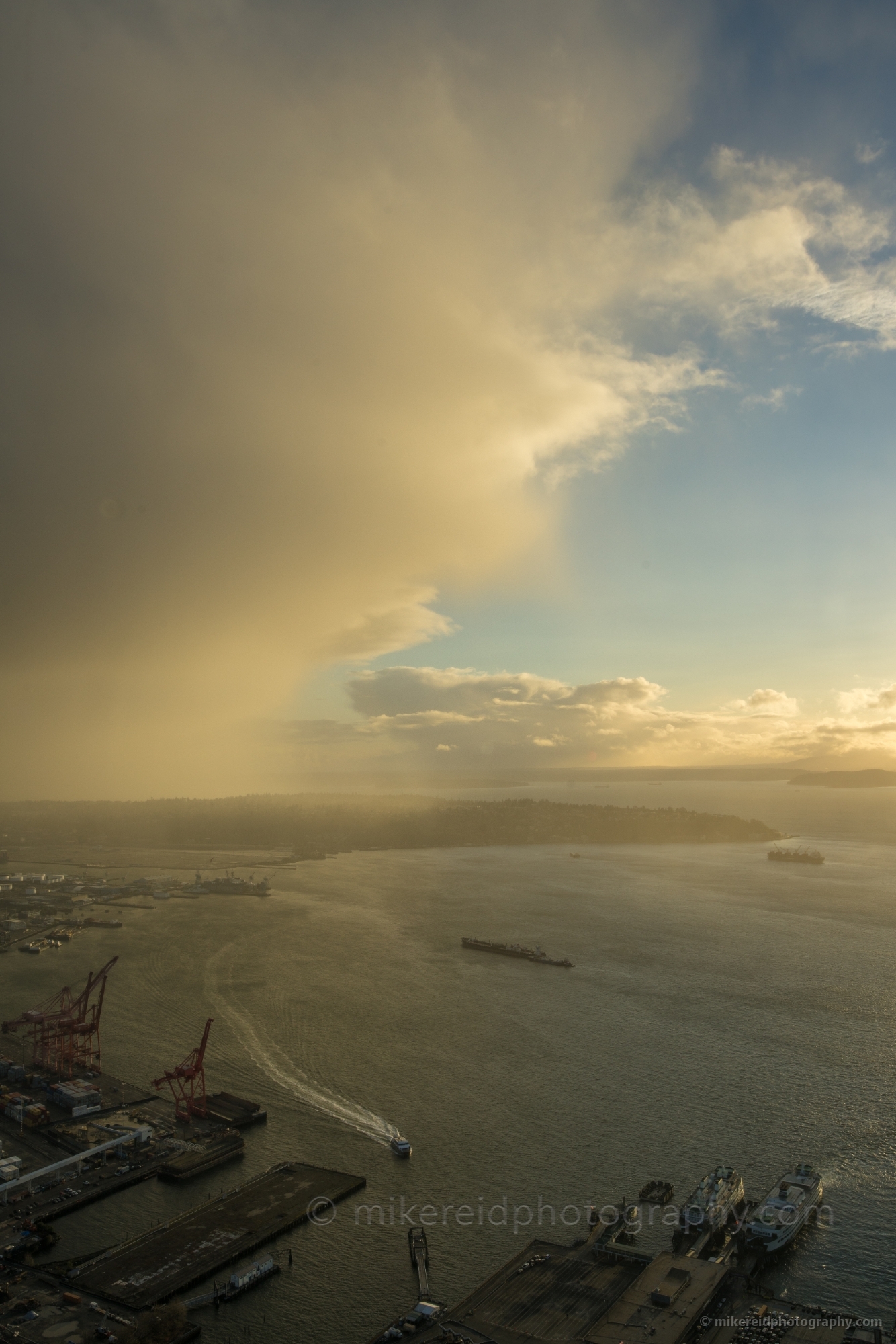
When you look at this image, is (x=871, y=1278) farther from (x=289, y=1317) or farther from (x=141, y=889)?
(x=141, y=889)

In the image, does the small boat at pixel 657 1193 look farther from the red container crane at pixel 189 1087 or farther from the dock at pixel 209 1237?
the red container crane at pixel 189 1087

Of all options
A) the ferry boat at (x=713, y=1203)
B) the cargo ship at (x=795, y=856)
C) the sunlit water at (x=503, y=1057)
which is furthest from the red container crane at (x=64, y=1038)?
the cargo ship at (x=795, y=856)

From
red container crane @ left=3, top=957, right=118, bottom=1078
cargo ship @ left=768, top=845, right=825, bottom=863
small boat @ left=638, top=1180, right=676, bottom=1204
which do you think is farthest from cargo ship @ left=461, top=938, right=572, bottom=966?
cargo ship @ left=768, top=845, right=825, bottom=863

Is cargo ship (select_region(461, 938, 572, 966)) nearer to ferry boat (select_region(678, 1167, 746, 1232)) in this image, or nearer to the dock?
ferry boat (select_region(678, 1167, 746, 1232))

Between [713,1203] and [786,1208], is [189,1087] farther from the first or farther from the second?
[786,1208]

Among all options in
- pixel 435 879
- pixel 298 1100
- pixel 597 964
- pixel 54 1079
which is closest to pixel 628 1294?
pixel 298 1100
